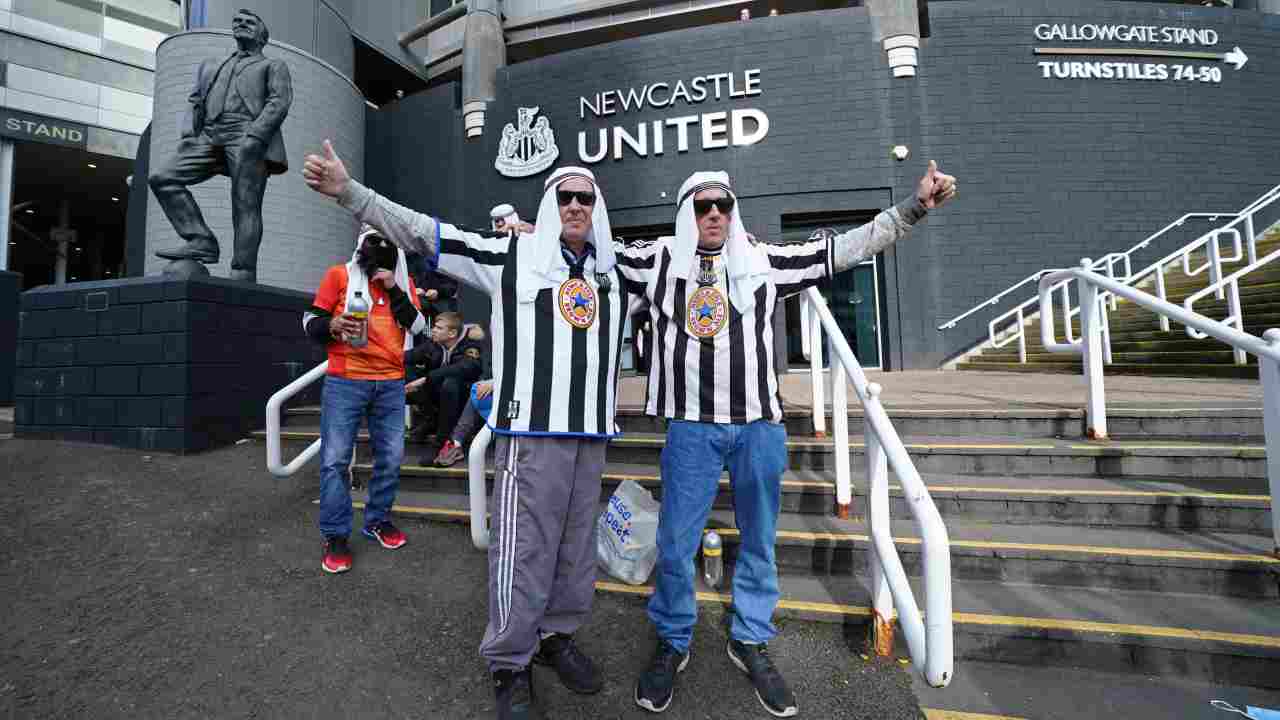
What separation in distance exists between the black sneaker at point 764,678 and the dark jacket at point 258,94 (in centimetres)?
571

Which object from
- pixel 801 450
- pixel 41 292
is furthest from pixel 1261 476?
pixel 41 292

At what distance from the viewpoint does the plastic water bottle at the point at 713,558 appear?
2.59 meters

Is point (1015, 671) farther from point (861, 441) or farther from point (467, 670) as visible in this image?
point (467, 670)

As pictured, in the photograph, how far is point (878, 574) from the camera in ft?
7.44

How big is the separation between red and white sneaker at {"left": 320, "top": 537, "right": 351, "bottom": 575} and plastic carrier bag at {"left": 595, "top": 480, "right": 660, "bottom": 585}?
139 centimetres

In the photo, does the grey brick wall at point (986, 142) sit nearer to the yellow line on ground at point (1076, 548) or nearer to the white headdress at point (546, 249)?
the yellow line on ground at point (1076, 548)

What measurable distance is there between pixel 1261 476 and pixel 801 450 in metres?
2.52

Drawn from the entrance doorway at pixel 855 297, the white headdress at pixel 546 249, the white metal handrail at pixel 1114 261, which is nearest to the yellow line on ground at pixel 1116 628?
the white headdress at pixel 546 249

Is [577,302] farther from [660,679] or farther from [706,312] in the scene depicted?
[660,679]

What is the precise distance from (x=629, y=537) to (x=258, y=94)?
5.42m

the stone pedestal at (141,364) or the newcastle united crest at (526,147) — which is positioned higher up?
the newcastle united crest at (526,147)

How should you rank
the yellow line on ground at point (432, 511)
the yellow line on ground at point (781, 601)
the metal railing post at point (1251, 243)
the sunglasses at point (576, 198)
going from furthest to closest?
1. the metal railing post at point (1251, 243)
2. the yellow line on ground at point (432, 511)
3. the yellow line on ground at point (781, 601)
4. the sunglasses at point (576, 198)

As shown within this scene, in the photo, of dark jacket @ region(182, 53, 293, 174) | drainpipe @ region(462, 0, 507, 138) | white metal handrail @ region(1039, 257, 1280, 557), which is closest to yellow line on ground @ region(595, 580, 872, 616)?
white metal handrail @ region(1039, 257, 1280, 557)

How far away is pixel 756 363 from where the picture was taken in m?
2.14
